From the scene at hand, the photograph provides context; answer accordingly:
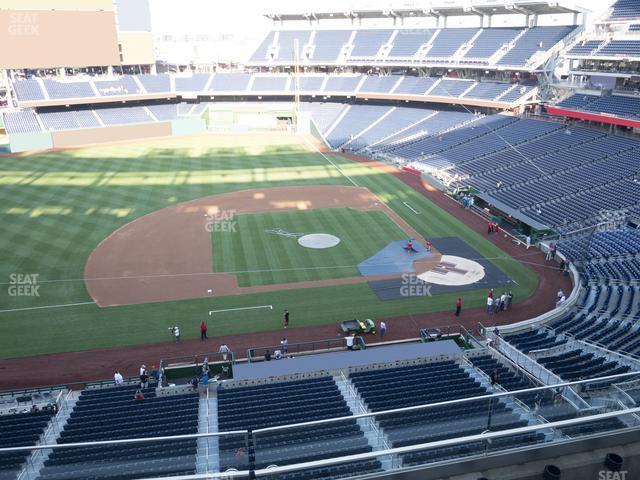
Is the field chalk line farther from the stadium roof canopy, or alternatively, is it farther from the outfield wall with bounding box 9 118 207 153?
the outfield wall with bounding box 9 118 207 153

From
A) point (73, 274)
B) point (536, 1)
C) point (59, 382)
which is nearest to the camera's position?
point (59, 382)

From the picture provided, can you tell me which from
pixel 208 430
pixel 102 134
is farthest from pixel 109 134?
pixel 208 430

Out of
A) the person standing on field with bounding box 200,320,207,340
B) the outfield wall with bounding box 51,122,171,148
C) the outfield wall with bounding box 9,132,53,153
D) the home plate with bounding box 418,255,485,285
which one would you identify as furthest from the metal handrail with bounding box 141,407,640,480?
the outfield wall with bounding box 51,122,171,148

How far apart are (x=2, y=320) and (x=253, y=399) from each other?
48.9ft

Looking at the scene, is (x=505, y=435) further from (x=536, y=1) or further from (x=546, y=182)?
(x=536, y=1)

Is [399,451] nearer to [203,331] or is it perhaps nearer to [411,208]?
[203,331]

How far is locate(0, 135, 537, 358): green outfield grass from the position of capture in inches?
924

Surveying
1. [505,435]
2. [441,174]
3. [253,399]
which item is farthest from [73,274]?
[441,174]

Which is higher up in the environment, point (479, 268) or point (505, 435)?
point (505, 435)

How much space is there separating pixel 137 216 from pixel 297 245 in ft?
42.7

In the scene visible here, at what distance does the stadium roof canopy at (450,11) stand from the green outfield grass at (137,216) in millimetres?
25191

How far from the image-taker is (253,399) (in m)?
15.7

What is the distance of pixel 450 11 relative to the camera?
6700 centimetres

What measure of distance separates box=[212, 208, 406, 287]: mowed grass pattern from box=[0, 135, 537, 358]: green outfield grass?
1.07 metres
